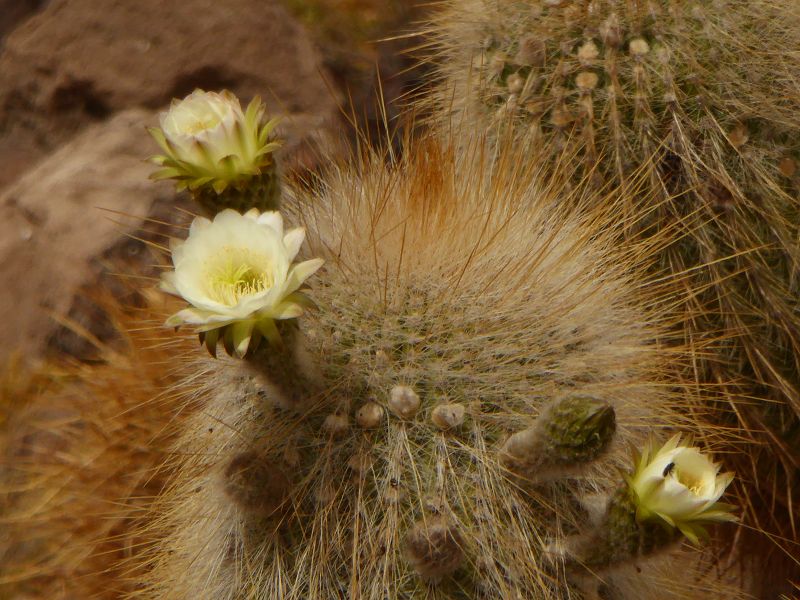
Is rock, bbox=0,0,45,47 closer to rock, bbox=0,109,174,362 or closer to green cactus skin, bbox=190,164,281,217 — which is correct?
rock, bbox=0,109,174,362

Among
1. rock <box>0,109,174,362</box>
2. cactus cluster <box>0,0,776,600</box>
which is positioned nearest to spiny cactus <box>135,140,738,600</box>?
cactus cluster <box>0,0,776,600</box>

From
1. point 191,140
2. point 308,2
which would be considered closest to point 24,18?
point 308,2

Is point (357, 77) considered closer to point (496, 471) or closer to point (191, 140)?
point (191, 140)

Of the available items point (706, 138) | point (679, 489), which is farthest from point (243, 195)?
point (706, 138)

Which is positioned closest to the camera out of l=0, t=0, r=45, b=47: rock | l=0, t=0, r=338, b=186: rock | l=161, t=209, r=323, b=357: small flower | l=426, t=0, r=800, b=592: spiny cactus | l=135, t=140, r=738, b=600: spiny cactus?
l=161, t=209, r=323, b=357: small flower

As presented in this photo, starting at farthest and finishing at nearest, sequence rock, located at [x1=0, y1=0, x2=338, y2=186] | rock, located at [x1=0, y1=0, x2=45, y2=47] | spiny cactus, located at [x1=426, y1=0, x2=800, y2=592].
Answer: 1. rock, located at [x1=0, y1=0, x2=45, y2=47]
2. rock, located at [x1=0, y1=0, x2=338, y2=186]
3. spiny cactus, located at [x1=426, y1=0, x2=800, y2=592]

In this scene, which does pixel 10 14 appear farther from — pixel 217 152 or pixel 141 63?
pixel 217 152
